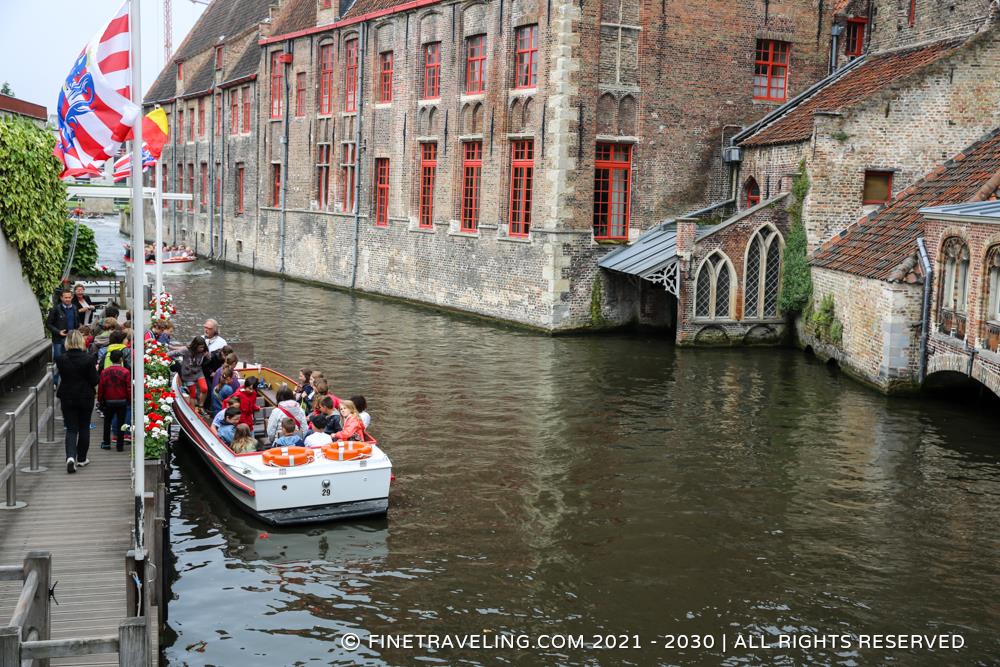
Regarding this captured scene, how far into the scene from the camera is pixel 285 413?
1266 centimetres

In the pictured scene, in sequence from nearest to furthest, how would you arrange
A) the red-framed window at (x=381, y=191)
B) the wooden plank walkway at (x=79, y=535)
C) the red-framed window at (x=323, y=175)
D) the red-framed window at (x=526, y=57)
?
the wooden plank walkway at (x=79, y=535)
the red-framed window at (x=526, y=57)
the red-framed window at (x=381, y=191)
the red-framed window at (x=323, y=175)

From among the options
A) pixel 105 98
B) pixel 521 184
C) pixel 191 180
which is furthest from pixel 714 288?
pixel 191 180

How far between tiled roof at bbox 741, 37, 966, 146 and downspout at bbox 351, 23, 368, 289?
1336 cm

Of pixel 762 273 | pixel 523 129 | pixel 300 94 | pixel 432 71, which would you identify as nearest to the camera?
pixel 762 273

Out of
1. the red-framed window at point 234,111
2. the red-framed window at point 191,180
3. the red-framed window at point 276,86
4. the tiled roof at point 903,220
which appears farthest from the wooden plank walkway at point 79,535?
the red-framed window at point 191,180

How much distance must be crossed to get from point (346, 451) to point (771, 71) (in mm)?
19289

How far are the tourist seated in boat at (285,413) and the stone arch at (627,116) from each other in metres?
14.5

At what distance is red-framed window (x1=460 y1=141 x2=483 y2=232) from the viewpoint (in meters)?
27.8

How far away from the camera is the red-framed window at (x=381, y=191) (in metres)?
32.7

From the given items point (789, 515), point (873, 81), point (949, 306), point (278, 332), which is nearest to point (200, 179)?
point (278, 332)

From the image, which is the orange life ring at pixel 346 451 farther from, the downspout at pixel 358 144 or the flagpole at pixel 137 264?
the downspout at pixel 358 144

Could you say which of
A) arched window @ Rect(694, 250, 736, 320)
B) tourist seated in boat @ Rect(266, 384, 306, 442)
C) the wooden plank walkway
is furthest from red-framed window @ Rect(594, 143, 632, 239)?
the wooden plank walkway

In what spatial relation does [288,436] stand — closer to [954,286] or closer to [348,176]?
[954,286]

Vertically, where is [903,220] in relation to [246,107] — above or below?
below
